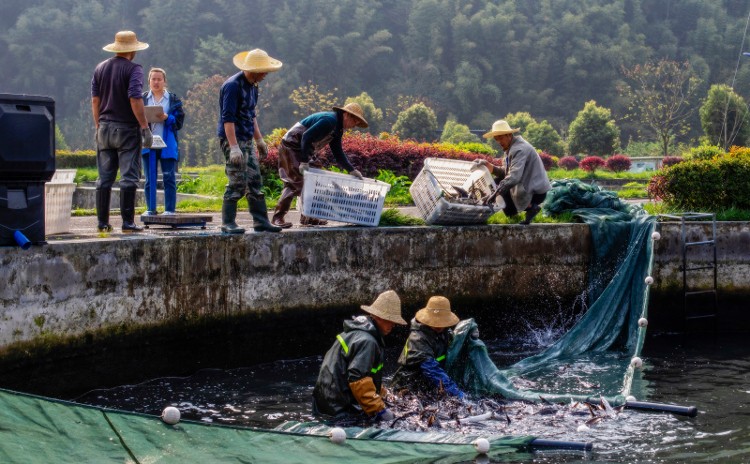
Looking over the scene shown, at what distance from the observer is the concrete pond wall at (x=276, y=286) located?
848 centimetres

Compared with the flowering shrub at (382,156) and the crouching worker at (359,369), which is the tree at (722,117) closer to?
the flowering shrub at (382,156)

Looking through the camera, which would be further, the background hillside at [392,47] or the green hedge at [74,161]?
the background hillside at [392,47]

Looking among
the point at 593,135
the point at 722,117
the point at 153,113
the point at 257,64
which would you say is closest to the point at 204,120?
the point at 593,135

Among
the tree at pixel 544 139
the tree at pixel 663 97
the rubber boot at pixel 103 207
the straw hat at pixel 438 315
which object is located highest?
the tree at pixel 663 97

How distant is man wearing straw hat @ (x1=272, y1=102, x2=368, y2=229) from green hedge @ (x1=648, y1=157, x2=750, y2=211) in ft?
17.0

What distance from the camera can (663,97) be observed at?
217ft

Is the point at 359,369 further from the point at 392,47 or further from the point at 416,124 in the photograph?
the point at 392,47

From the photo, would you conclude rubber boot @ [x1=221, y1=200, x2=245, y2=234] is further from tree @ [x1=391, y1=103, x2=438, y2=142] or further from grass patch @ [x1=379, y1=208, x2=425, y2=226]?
tree @ [x1=391, y1=103, x2=438, y2=142]

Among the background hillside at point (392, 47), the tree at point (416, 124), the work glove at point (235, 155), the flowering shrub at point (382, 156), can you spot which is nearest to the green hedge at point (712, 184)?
the flowering shrub at point (382, 156)

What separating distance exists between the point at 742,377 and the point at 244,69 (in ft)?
19.5

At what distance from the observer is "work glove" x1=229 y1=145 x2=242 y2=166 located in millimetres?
9578

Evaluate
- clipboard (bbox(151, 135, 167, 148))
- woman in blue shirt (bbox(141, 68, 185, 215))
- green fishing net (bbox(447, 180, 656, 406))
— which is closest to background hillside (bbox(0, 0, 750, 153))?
green fishing net (bbox(447, 180, 656, 406))

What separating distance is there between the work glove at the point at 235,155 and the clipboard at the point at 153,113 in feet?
6.29

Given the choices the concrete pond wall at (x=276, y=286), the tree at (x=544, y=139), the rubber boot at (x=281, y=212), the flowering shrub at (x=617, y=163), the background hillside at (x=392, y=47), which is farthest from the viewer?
the background hillside at (x=392, y=47)
